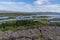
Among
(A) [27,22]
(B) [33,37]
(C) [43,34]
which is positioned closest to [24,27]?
(A) [27,22]

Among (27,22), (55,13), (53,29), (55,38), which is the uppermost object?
(55,13)

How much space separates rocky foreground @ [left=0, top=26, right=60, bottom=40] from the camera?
6.07 feet

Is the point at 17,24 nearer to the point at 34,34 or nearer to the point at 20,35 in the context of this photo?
the point at 20,35

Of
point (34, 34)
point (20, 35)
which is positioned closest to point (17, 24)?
point (20, 35)

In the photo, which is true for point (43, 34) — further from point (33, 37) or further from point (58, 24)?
point (58, 24)

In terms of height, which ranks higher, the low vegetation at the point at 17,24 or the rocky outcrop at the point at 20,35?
the low vegetation at the point at 17,24

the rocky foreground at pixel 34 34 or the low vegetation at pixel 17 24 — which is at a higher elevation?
the low vegetation at pixel 17 24

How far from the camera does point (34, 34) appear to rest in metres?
1.89

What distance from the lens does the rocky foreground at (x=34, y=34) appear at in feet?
6.07

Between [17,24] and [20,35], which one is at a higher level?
[17,24]

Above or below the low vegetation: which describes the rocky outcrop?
below

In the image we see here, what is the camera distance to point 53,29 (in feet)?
6.44

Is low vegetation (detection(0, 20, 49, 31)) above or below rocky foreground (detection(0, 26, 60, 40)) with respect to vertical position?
above

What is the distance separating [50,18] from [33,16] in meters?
0.34
